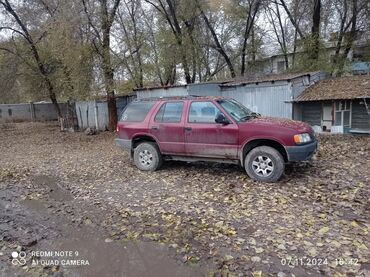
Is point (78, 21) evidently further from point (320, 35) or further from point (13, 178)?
point (320, 35)

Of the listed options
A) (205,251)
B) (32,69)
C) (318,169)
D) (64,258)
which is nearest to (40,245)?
(64,258)

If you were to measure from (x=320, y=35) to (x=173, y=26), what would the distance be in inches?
367

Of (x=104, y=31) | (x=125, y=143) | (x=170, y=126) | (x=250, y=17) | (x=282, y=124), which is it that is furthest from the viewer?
(x=250, y=17)

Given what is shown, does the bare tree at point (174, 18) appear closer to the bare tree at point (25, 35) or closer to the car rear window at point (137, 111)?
the bare tree at point (25, 35)

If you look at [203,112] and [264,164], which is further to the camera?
[203,112]

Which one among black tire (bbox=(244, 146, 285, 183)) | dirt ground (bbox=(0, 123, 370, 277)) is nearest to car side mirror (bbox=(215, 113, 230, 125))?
black tire (bbox=(244, 146, 285, 183))

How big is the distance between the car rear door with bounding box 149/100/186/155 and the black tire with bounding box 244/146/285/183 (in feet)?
5.61

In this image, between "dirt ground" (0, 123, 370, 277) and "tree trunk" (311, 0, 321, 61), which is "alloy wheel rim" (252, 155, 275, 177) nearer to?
"dirt ground" (0, 123, 370, 277)

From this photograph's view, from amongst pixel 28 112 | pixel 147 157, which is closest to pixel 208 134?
pixel 147 157

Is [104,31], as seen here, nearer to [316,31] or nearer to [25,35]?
[25,35]

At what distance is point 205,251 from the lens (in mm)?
3906

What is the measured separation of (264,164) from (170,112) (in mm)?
2614

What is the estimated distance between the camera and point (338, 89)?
44.5 ft

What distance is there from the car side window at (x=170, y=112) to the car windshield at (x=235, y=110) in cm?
103
